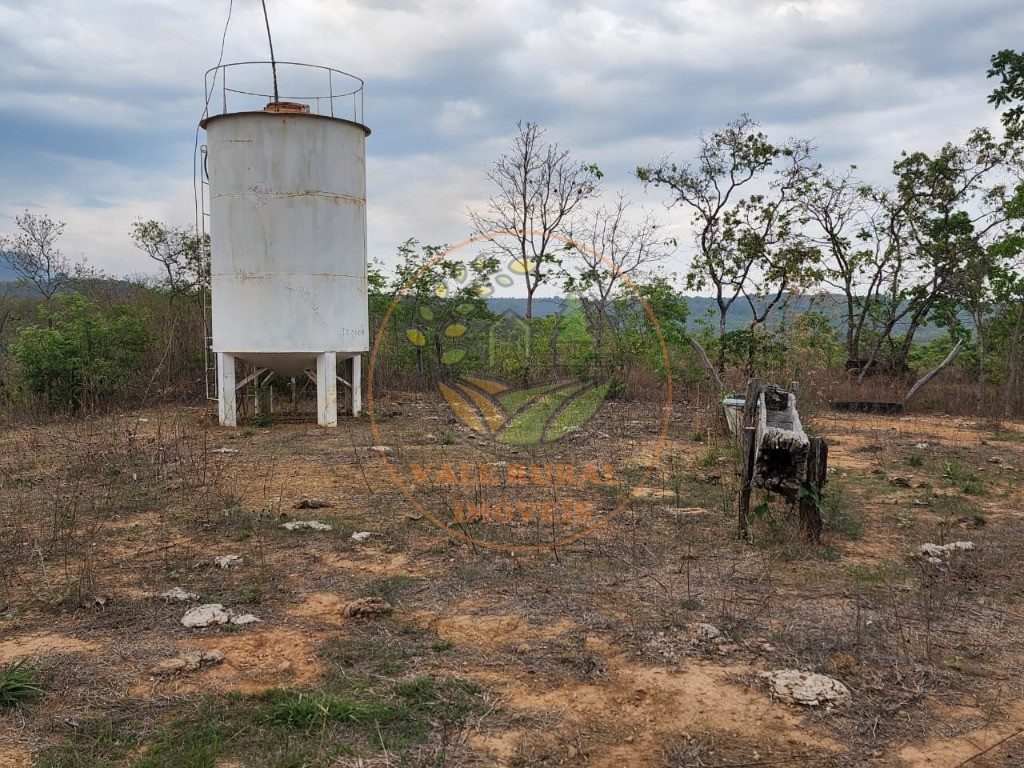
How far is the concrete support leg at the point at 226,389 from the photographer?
39.0ft

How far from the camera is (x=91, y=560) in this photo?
18.1 feet

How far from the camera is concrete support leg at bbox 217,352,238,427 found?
39.0 feet

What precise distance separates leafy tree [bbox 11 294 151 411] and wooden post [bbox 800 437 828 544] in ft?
37.5

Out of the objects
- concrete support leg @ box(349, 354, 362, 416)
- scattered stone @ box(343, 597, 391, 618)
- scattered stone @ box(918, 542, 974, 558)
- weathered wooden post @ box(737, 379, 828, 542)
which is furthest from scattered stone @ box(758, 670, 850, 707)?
concrete support leg @ box(349, 354, 362, 416)

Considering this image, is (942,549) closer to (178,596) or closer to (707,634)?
(707,634)

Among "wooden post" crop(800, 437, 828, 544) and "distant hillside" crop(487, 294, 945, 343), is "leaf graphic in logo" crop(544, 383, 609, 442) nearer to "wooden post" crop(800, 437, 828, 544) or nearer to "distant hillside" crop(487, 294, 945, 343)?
"distant hillside" crop(487, 294, 945, 343)

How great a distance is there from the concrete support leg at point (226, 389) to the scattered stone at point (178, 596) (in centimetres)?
756

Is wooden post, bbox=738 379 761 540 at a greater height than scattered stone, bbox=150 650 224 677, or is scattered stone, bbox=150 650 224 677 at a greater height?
wooden post, bbox=738 379 761 540

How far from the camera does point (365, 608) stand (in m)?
4.49

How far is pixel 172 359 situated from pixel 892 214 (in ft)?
51.8

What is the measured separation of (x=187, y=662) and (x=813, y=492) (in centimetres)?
446

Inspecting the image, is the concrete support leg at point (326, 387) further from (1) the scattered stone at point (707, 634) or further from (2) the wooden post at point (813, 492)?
(1) the scattered stone at point (707, 634)

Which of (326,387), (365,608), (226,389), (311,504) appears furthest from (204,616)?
(226,389)

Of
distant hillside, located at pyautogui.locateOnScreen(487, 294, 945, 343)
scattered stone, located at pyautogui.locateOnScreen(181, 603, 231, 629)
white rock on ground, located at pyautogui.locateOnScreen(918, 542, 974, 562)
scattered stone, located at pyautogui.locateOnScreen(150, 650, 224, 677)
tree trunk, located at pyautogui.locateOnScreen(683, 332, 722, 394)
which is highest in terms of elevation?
distant hillside, located at pyautogui.locateOnScreen(487, 294, 945, 343)
